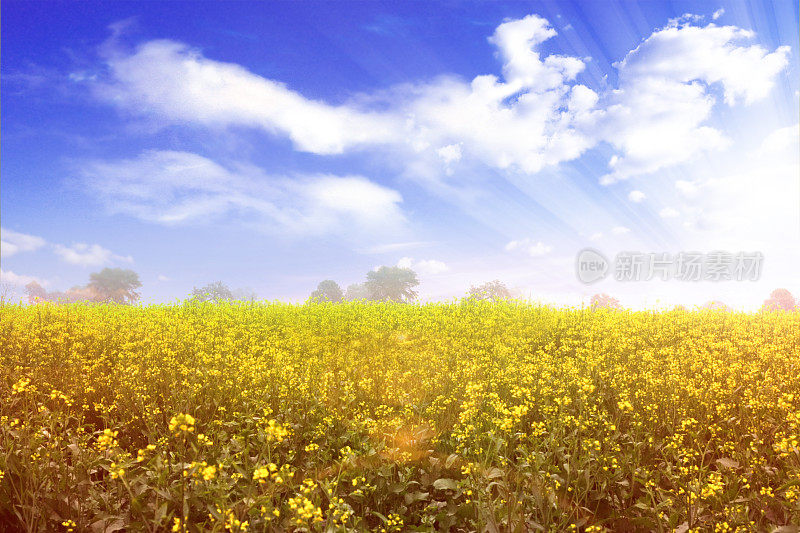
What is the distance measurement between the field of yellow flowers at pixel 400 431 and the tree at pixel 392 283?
146 feet

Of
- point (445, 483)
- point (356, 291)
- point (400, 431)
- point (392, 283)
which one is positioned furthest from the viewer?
point (356, 291)

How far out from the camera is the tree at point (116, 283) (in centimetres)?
→ 6109

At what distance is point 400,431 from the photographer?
205 inches

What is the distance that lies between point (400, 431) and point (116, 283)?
70909mm

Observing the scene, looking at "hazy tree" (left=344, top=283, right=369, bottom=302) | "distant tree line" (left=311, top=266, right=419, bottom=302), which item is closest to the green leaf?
"distant tree line" (left=311, top=266, right=419, bottom=302)

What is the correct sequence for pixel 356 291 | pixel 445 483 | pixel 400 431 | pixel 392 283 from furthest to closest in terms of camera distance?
pixel 356 291
pixel 392 283
pixel 400 431
pixel 445 483

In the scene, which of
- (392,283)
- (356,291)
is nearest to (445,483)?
(392,283)

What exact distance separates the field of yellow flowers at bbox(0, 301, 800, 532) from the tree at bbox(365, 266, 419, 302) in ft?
146

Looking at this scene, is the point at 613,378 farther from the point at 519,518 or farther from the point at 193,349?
the point at 193,349

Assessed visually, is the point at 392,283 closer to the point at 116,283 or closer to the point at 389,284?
the point at 389,284

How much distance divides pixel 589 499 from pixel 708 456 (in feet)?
7.23

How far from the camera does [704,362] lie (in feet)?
25.9

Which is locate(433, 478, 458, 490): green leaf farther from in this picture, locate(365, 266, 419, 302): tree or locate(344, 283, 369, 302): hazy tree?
locate(344, 283, 369, 302): hazy tree

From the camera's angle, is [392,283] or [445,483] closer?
[445,483]
